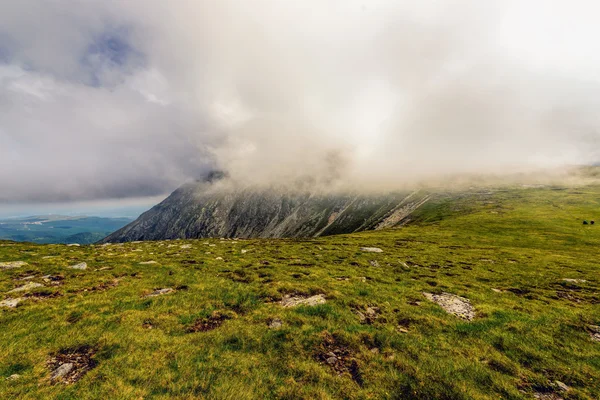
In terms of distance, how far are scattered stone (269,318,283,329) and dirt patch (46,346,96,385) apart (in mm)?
9065

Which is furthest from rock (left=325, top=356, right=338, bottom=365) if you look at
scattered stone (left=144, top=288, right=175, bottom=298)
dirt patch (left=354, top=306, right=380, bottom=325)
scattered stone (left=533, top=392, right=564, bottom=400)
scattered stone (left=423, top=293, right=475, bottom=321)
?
scattered stone (left=144, top=288, right=175, bottom=298)

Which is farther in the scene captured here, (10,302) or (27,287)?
(27,287)

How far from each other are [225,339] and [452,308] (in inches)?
700

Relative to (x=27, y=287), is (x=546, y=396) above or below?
below

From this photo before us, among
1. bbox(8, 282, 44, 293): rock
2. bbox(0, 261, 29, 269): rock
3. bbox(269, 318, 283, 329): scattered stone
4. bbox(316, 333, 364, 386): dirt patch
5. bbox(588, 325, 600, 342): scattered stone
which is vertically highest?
bbox(0, 261, 29, 269): rock

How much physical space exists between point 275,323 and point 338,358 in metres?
4.93

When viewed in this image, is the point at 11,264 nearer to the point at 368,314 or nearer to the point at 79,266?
the point at 79,266

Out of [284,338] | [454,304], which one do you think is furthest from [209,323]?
[454,304]

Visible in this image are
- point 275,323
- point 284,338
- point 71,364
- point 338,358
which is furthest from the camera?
point 275,323

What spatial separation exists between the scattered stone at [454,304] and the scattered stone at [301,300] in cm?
1004

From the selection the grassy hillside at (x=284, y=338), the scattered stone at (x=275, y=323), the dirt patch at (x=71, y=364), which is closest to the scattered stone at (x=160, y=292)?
the grassy hillside at (x=284, y=338)

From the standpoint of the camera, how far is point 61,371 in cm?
1109

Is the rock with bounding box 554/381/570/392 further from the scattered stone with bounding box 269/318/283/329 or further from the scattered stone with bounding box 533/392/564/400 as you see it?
the scattered stone with bounding box 269/318/283/329

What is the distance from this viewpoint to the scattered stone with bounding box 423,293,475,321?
1883 cm
